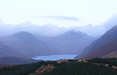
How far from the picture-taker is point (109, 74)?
39312 millimetres

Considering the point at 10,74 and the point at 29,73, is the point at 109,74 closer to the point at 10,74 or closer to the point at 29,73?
the point at 29,73

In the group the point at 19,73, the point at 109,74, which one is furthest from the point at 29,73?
the point at 109,74

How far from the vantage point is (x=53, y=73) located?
41562 millimetres

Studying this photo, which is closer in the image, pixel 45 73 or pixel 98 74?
pixel 98 74

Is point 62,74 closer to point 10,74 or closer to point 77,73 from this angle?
point 77,73

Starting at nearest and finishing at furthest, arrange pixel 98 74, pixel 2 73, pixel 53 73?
pixel 98 74 < pixel 53 73 < pixel 2 73

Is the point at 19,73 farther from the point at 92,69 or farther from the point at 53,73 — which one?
the point at 92,69

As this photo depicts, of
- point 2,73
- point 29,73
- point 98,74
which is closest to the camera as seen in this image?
point 98,74

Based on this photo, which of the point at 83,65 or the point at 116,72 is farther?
the point at 83,65

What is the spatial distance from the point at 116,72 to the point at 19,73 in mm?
17794

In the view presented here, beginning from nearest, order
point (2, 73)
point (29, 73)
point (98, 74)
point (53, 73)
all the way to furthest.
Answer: point (98, 74) < point (53, 73) < point (29, 73) < point (2, 73)

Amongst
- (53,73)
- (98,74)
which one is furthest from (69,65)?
(98,74)

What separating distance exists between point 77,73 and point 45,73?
17.4 ft

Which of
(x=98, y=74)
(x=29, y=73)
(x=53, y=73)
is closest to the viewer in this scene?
(x=98, y=74)
